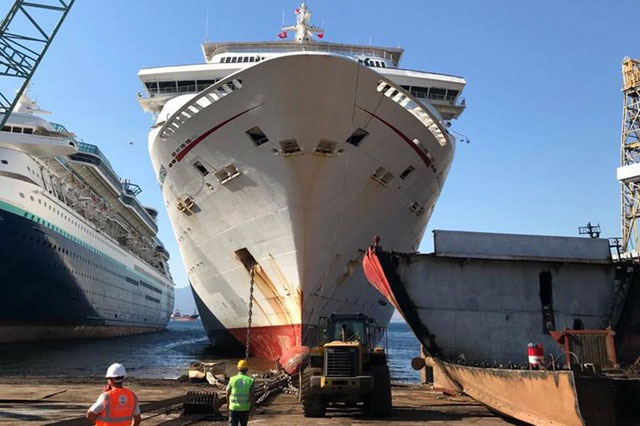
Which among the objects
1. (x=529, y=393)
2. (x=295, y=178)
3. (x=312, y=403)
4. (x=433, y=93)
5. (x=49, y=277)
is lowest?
(x=312, y=403)

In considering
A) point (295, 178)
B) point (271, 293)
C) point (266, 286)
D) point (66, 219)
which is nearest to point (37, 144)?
point (66, 219)

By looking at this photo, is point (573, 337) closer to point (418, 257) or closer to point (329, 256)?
point (418, 257)

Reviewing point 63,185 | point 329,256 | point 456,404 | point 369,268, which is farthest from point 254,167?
point 63,185

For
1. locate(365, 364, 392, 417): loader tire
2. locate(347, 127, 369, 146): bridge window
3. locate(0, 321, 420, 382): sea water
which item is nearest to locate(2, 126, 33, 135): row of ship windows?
locate(0, 321, 420, 382): sea water

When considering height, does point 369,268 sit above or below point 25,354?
above

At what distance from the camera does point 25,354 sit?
23797 millimetres

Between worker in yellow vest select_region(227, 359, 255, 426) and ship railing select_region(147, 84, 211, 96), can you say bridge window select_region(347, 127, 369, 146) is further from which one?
worker in yellow vest select_region(227, 359, 255, 426)

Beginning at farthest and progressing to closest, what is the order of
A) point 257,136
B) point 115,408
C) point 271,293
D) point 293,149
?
point 271,293
point 257,136
point 293,149
point 115,408

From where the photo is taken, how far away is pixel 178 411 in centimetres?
899

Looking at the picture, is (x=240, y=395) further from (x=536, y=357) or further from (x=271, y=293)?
(x=271, y=293)

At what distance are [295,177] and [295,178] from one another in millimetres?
30

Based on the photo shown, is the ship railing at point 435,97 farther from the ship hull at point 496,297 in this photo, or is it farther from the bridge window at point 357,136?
the ship hull at point 496,297

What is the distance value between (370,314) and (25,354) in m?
16.7

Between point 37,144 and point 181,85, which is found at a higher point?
point 37,144
